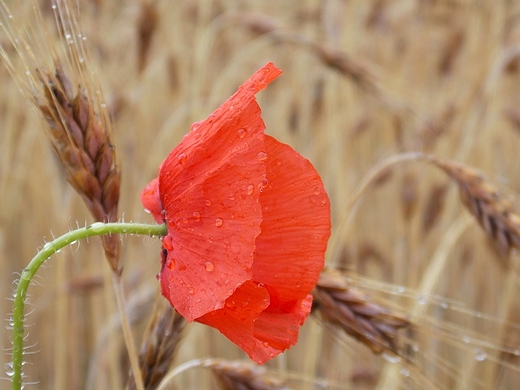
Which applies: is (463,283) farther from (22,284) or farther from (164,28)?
(22,284)

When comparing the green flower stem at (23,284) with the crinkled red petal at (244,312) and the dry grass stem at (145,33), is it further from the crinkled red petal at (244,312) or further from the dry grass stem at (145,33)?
the dry grass stem at (145,33)

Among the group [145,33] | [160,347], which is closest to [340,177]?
[145,33]

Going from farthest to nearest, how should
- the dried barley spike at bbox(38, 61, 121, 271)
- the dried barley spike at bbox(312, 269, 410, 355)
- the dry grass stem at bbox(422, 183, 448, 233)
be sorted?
the dry grass stem at bbox(422, 183, 448, 233), the dried barley spike at bbox(312, 269, 410, 355), the dried barley spike at bbox(38, 61, 121, 271)

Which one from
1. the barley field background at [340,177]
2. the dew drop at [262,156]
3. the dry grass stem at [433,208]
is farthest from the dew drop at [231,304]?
the dry grass stem at [433,208]

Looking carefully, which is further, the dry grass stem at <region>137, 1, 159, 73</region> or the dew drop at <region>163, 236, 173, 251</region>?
the dry grass stem at <region>137, 1, 159, 73</region>

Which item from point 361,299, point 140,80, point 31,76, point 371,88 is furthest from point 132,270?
point 31,76

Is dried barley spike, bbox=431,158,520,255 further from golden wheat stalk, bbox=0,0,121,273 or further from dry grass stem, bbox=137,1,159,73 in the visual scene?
dry grass stem, bbox=137,1,159,73

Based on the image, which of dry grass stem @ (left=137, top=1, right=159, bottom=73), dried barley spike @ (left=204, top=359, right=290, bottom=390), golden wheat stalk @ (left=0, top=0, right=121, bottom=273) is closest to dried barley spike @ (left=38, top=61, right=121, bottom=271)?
golden wheat stalk @ (left=0, top=0, right=121, bottom=273)

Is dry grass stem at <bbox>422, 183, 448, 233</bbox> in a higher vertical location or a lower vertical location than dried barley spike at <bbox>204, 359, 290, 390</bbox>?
higher

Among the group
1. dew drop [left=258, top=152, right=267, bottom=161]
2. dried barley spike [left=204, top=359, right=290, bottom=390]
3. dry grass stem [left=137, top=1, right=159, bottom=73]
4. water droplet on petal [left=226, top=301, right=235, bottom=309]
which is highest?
dry grass stem [left=137, top=1, right=159, bottom=73]
